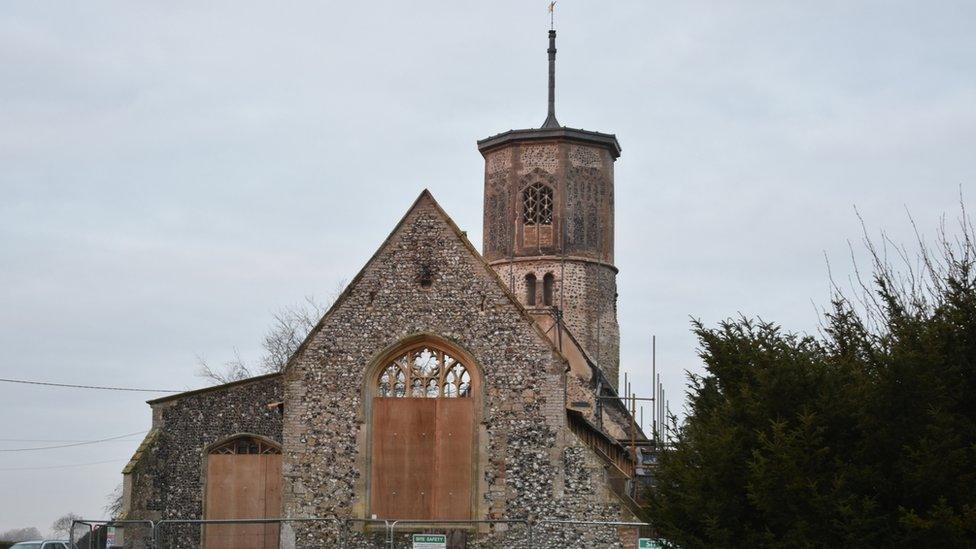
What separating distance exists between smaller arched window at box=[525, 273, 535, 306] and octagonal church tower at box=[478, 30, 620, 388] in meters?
0.04

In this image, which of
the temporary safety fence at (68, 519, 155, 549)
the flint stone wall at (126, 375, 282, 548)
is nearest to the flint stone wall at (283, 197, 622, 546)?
the temporary safety fence at (68, 519, 155, 549)

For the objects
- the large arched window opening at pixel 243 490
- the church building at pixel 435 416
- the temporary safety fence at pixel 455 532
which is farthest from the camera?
the large arched window opening at pixel 243 490

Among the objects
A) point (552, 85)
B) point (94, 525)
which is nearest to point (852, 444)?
point (94, 525)

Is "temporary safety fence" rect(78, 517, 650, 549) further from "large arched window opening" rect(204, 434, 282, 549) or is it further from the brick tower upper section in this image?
the brick tower upper section

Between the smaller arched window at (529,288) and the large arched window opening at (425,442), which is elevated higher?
→ the smaller arched window at (529,288)

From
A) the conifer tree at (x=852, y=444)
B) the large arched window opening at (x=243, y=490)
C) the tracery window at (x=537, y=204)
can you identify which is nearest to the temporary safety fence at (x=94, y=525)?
the large arched window opening at (x=243, y=490)

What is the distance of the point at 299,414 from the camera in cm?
2806

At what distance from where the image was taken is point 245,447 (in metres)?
33.3

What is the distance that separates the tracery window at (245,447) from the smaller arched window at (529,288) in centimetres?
1747

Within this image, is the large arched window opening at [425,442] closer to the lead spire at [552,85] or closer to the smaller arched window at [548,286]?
the smaller arched window at [548,286]

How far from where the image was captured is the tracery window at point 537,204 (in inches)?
1950

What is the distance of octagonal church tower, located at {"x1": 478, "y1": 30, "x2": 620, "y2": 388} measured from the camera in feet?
160

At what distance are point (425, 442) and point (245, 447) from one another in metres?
7.24

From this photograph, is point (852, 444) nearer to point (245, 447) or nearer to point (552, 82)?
point (245, 447)
